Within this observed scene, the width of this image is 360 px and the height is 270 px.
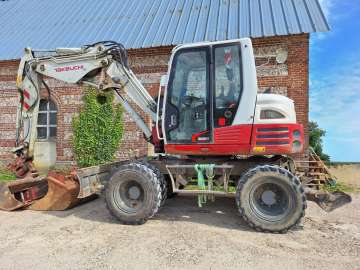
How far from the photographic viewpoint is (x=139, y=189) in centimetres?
591

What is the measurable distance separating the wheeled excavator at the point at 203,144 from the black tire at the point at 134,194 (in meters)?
0.02

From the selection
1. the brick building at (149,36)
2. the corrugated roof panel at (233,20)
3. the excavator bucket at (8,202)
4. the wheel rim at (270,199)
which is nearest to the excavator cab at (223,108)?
the wheel rim at (270,199)

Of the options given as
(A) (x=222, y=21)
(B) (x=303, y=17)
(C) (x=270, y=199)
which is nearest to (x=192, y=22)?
(A) (x=222, y=21)

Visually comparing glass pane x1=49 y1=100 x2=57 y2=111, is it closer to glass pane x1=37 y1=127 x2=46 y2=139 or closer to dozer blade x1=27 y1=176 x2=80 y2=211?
glass pane x1=37 y1=127 x2=46 y2=139

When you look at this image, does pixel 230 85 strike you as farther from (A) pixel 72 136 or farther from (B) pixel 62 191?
(A) pixel 72 136

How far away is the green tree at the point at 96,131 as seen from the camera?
12359 millimetres

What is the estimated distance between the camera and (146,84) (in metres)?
12.0

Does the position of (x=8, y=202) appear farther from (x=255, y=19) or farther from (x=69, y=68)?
(x=255, y=19)

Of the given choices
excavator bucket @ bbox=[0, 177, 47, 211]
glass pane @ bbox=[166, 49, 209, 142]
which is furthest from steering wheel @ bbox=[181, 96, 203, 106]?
excavator bucket @ bbox=[0, 177, 47, 211]

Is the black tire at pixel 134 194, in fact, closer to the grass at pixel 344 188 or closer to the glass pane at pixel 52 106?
the grass at pixel 344 188

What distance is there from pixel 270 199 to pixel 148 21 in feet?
32.2

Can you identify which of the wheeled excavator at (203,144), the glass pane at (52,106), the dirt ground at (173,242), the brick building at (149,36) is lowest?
the dirt ground at (173,242)

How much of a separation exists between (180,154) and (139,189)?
949mm

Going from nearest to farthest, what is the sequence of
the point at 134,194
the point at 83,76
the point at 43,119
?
the point at 134,194, the point at 83,76, the point at 43,119
